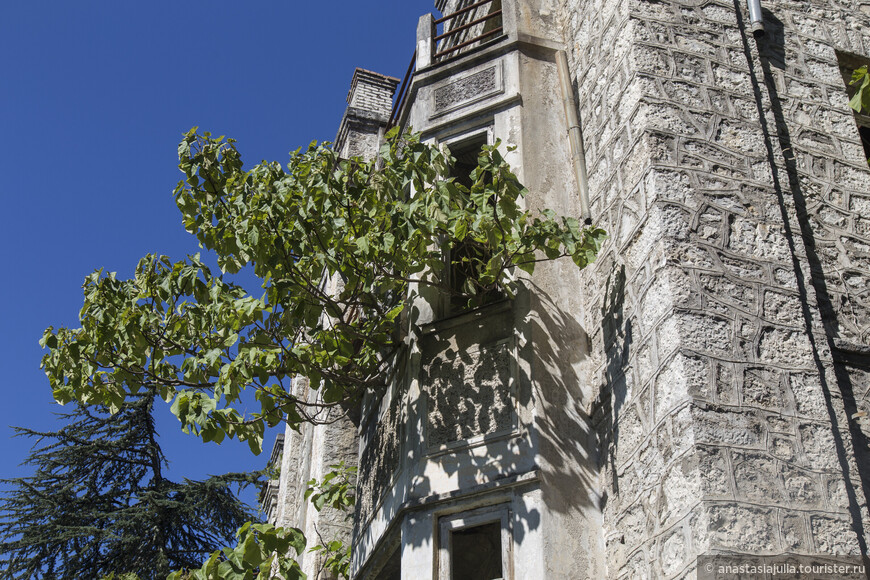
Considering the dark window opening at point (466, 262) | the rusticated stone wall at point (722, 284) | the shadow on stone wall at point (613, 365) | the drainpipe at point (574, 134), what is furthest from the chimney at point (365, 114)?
the shadow on stone wall at point (613, 365)

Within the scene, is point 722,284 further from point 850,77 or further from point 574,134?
point 850,77

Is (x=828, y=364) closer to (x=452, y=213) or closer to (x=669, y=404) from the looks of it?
(x=669, y=404)

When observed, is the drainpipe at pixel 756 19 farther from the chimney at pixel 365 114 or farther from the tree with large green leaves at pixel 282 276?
the chimney at pixel 365 114

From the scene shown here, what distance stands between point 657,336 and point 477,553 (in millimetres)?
2166

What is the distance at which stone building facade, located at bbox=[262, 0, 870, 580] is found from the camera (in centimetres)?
562

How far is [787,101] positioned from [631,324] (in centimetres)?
289

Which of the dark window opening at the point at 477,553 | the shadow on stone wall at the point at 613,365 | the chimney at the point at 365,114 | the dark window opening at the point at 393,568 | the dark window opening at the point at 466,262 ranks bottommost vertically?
the dark window opening at the point at 477,553

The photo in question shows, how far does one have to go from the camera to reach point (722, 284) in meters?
6.24

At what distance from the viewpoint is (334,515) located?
11.1 meters

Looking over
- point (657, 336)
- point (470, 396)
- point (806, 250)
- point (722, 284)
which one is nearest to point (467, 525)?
point (470, 396)

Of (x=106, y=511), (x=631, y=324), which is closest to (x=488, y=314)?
(x=631, y=324)

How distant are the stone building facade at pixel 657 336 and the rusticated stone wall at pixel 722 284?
17 millimetres

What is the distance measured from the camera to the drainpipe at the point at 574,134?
789cm

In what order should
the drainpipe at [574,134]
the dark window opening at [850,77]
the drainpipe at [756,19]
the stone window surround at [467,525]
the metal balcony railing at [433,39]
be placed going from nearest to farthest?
the stone window surround at [467,525] → the drainpipe at [574,134] → the drainpipe at [756,19] → the dark window opening at [850,77] → the metal balcony railing at [433,39]
